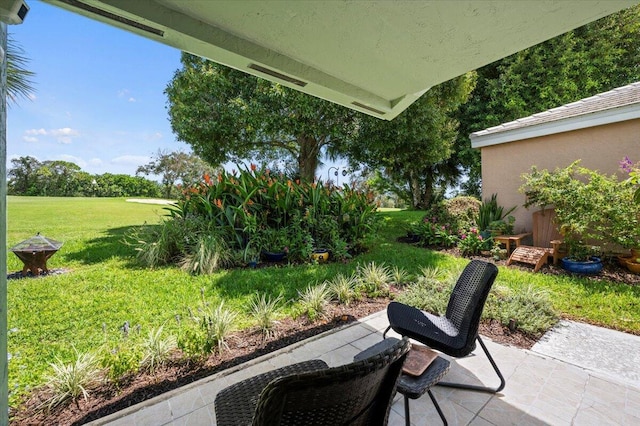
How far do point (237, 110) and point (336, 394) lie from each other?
26.8ft

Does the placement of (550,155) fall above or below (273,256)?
above

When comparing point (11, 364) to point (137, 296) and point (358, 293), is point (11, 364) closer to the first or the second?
point (137, 296)

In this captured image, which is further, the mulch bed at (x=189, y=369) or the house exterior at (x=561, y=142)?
the house exterior at (x=561, y=142)

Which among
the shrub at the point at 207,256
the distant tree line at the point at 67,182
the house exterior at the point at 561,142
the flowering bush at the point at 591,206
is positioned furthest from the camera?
the distant tree line at the point at 67,182

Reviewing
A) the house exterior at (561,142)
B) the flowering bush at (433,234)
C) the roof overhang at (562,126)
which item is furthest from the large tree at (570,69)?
the flowering bush at (433,234)

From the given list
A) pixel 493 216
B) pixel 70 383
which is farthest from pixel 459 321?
pixel 493 216

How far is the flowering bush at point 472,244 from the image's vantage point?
21.4 ft

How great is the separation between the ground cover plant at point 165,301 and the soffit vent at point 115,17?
7.61 ft

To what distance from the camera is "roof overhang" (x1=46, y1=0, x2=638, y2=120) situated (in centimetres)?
177

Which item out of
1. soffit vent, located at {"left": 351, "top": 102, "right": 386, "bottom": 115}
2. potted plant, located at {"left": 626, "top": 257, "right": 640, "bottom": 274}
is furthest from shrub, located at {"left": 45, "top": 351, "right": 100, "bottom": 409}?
potted plant, located at {"left": 626, "top": 257, "right": 640, "bottom": 274}

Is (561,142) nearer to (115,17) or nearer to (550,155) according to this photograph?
(550,155)

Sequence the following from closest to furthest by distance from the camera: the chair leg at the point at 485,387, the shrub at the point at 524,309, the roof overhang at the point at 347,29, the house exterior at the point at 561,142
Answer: the roof overhang at the point at 347,29
the chair leg at the point at 485,387
the shrub at the point at 524,309
the house exterior at the point at 561,142

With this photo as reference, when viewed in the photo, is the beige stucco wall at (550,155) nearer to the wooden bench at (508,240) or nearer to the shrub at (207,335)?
the wooden bench at (508,240)

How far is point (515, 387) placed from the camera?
2176 mm
